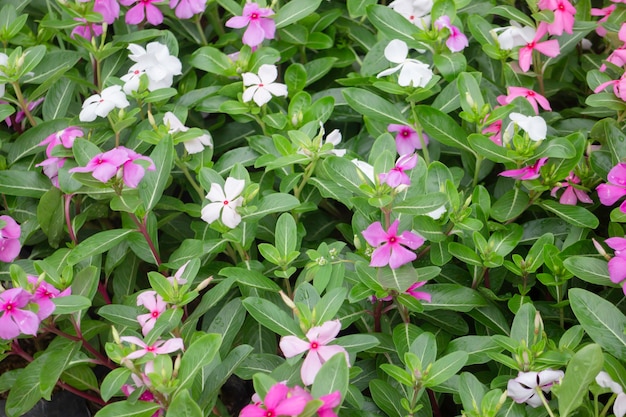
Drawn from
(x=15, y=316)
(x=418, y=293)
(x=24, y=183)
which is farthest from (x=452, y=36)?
(x=15, y=316)

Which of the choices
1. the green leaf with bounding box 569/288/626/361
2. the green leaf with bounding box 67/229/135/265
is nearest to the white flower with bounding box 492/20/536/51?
the green leaf with bounding box 569/288/626/361

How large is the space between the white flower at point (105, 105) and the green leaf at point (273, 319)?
2.40ft

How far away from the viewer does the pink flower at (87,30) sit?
2.31 m

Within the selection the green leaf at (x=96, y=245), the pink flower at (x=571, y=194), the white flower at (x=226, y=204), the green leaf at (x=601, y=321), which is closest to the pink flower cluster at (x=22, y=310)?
the green leaf at (x=96, y=245)

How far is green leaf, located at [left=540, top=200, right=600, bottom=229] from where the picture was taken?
6.18ft

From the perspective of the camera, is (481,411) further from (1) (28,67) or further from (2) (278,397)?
(1) (28,67)

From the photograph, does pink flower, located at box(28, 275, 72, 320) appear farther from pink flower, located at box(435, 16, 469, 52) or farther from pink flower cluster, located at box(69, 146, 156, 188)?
pink flower, located at box(435, 16, 469, 52)

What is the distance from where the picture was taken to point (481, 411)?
156 centimetres

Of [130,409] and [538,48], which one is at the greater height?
[538,48]

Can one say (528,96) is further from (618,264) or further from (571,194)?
(618,264)

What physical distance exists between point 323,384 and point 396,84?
104 centimetres

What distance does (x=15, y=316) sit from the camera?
63.5 inches

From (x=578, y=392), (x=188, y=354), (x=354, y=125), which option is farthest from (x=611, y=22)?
(x=188, y=354)

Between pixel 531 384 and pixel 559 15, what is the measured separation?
1108mm
